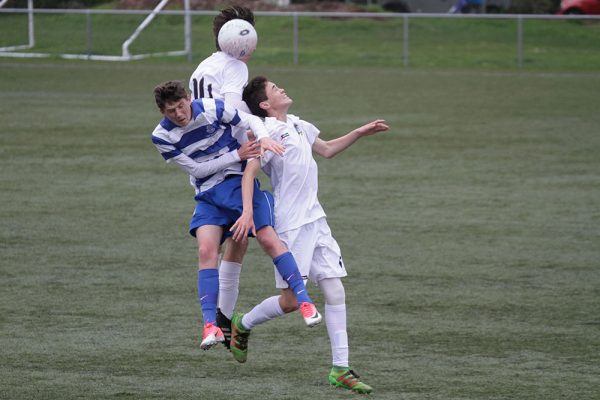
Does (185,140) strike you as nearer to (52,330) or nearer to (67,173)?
(52,330)

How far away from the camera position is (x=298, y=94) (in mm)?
24812

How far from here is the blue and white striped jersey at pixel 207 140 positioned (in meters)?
7.07

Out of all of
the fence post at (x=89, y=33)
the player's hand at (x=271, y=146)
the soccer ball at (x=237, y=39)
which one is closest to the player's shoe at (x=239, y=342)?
the player's hand at (x=271, y=146)

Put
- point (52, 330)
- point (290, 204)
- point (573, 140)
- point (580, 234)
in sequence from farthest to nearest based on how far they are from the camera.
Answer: point (573, 140), point (580, 234), point (52, 330), point (290, 204)

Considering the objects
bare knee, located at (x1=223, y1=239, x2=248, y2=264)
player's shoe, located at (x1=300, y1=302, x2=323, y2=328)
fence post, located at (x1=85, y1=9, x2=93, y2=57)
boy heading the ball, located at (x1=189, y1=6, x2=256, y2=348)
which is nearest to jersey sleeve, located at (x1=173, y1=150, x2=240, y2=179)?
boy heading the ball, located at (x1=189, y1=6, x2=256, y2=348)

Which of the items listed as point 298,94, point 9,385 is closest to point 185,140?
point 9,385

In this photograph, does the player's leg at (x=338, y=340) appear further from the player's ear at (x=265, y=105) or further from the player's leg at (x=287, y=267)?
the player's ear at (x=265, y=105)

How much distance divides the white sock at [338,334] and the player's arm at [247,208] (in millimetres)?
642

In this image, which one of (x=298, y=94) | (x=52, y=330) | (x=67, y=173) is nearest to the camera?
(x=52, y=330)

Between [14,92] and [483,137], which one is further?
[14,92]

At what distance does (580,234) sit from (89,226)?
192 inches

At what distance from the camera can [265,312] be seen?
7324 mm

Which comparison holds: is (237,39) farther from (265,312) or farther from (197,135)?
(265,312)

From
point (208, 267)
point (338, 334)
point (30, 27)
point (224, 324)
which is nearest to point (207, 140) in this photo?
point (208, 267)
